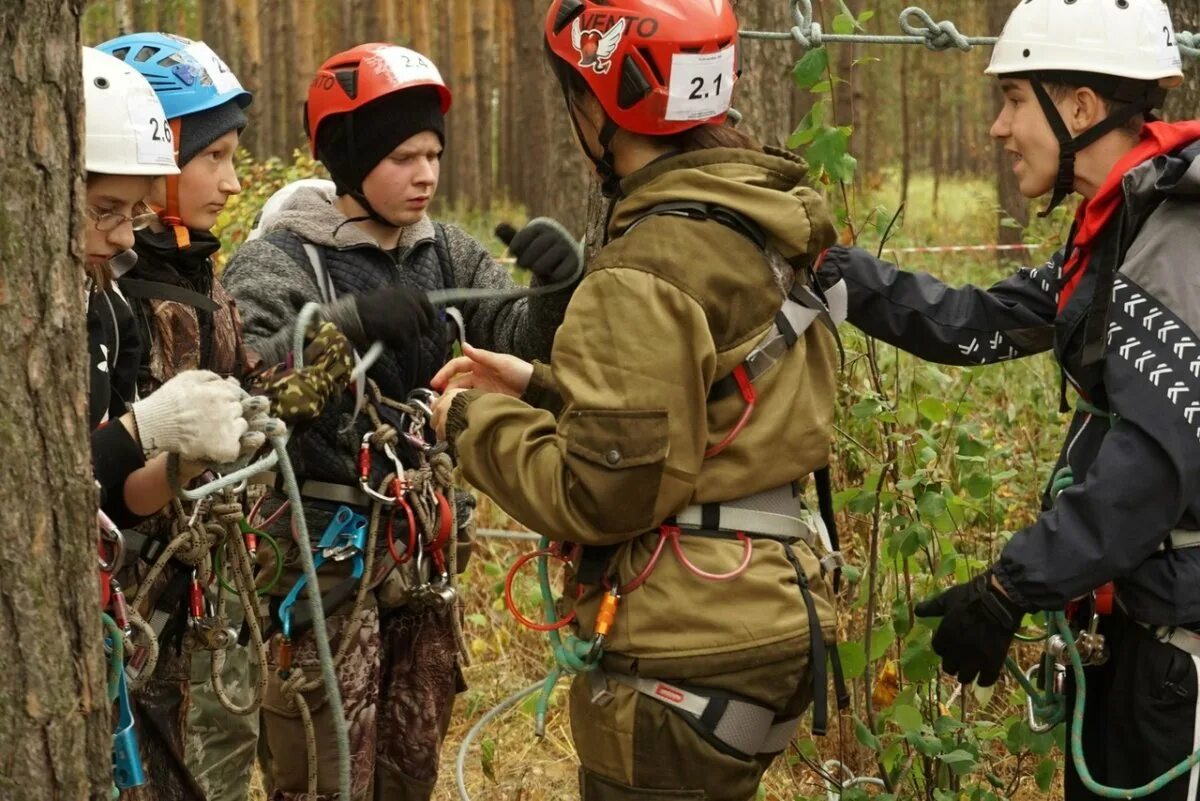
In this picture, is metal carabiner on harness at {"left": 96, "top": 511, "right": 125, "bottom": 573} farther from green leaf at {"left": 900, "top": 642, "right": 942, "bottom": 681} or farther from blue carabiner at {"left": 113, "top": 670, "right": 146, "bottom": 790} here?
green leaf at {"left": 900, "top": 642, "right": 942, "bottom": 681}

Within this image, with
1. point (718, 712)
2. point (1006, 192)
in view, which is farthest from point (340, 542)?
point (1006, 192)

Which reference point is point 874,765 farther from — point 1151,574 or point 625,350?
point 625,350

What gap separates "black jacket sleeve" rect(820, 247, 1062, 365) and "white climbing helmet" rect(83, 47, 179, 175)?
1.53 metres

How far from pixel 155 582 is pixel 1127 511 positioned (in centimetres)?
207

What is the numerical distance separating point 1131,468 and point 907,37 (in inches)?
55.8

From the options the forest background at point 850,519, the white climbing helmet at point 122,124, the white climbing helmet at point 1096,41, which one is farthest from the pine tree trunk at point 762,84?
the white climbing helmet at point 122,124

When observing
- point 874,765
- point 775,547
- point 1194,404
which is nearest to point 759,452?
point 775,547

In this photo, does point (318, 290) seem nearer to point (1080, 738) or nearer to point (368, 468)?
point (368, 468)

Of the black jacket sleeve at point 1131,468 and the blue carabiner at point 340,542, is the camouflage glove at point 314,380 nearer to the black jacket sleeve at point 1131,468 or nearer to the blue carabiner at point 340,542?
the blue carabiner at point 340,542

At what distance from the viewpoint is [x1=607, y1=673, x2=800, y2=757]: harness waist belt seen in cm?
286

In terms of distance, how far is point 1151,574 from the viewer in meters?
2.99

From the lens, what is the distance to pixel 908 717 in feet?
12.3

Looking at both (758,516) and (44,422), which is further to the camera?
(758,516)

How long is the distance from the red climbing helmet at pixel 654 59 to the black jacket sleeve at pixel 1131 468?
36.3 inches
